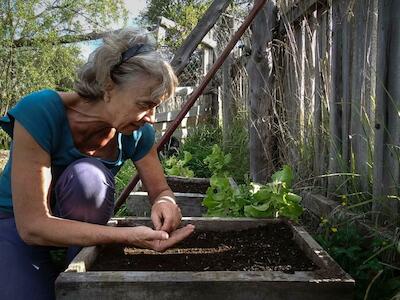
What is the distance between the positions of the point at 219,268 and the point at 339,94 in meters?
1.14

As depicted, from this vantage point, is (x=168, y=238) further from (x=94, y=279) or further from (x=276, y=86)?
(x=276, y=86)

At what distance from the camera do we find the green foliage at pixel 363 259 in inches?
55.1

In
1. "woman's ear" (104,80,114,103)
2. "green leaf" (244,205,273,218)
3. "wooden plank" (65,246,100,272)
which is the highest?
"woman's ear" (104,80,114,103)

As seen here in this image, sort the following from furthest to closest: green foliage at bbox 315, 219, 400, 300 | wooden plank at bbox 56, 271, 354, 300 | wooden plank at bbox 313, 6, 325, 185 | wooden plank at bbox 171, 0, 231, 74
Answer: wooden plank at bbox 171, 0, 231, 74 < wooden plank at bbox 313, 6, 325, 185 < green foliage at bbox 315, 219, 400, 300 < wooden plank at bbox 56, 271, 354, 300

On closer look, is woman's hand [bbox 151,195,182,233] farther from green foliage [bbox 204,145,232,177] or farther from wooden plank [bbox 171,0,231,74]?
green foliage [bbox 204,145,232,177]

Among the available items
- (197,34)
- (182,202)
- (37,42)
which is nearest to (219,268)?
(182,202)

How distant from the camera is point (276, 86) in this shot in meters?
3.09

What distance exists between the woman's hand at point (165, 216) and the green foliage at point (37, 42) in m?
8.49

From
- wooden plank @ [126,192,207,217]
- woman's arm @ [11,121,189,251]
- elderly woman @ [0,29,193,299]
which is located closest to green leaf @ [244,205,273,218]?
elderly woman @ [0,29,193,299]

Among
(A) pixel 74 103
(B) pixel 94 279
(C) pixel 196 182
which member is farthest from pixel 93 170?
(C) pixel 196 182

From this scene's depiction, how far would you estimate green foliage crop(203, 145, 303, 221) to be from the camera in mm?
1854

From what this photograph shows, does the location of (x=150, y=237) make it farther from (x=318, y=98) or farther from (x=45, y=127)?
(x=318, y=98)

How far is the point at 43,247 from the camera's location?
64.1 inches

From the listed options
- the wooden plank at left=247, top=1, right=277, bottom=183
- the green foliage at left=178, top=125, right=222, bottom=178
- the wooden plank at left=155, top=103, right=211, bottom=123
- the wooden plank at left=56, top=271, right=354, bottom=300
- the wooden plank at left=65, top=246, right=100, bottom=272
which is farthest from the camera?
the wooden plank at left=155, top=103, right=211, bottom=123
